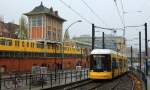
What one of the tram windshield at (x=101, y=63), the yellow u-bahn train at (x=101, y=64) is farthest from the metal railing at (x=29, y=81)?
the tram windshield at (x=101, y=63)

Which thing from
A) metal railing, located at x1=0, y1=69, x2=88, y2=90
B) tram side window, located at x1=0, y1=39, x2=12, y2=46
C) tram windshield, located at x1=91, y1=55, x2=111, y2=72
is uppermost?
tram side window, located at x1=0, y1=39, x2=12, y2=46

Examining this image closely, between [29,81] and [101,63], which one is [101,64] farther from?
[29,81]

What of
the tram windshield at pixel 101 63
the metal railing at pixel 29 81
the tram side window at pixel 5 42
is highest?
the tram side window at pixel 5 42

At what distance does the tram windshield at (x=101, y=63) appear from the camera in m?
37.8

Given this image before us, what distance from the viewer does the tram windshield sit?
1489 inches

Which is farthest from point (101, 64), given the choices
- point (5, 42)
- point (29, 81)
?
point (5, 42)

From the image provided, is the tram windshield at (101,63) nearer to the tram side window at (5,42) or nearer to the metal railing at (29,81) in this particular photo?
the metal railing at (29,81)

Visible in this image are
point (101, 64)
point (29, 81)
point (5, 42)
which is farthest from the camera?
point (5, 42)

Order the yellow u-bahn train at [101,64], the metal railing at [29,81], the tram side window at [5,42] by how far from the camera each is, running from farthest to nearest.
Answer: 1. the tram side window at [5,42]
2. the yellow u-bahn train at [101,64]
3. the metal railing at [29,81]

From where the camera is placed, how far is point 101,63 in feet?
125

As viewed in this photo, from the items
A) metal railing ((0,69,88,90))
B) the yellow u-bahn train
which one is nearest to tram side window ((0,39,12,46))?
the yellow u-bahn train

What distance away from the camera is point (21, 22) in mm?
110188

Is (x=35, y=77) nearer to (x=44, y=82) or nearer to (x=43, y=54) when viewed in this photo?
(x=44, y=82)

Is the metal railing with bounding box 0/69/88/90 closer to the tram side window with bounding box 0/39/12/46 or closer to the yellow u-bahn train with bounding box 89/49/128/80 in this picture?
the yellow u-bahn train with bounding box 89/49/128/80
